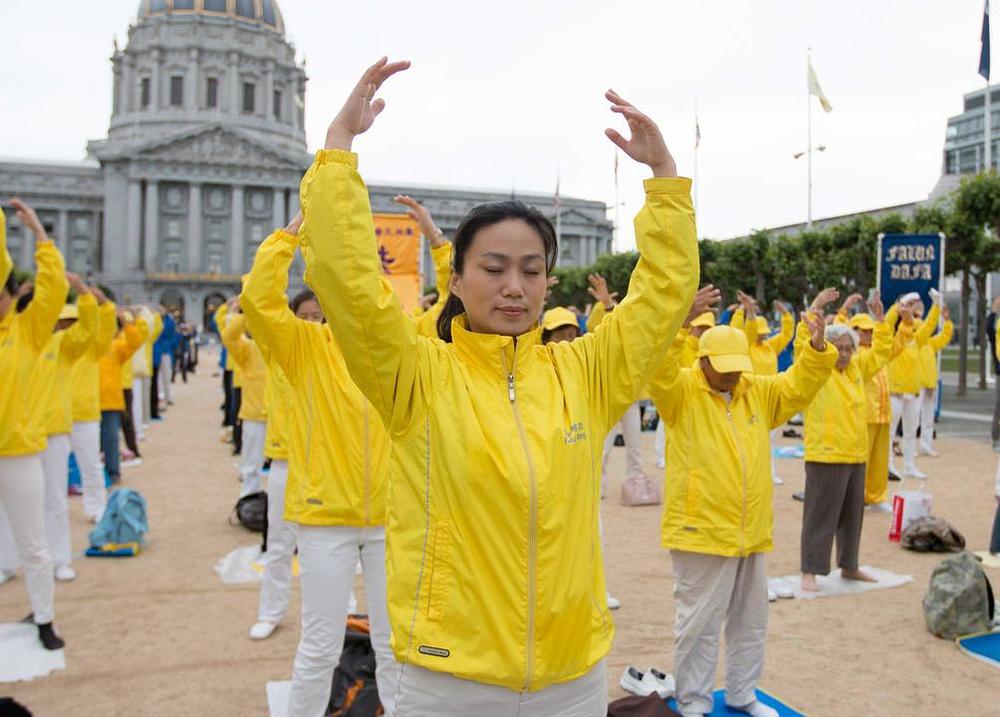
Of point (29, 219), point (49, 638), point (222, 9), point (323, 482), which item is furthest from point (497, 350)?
point (222, 9)

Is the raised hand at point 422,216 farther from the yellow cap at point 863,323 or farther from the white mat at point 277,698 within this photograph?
the yellow cap at point 863,323

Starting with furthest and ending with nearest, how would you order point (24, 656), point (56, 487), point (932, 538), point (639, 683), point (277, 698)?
1. point (932, 538)
2. point (56, 487)
3. point (24, 656)
4. point (639, 683)
5. point (277, 698)

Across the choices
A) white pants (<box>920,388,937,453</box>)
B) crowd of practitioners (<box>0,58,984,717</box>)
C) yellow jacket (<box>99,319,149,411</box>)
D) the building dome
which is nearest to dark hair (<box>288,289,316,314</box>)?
crowd of practitioners (<box>0,58,984,717</box>)

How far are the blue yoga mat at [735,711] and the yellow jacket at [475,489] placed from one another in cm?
252

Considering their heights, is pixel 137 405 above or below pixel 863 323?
below

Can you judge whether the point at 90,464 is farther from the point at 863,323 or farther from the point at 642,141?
the point at 863,323

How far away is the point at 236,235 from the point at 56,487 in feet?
259

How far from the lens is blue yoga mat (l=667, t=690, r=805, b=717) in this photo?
4209 millimetres

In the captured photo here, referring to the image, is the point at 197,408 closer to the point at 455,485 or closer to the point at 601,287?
the point at 601,287

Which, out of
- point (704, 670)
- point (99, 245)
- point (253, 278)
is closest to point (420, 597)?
point (253, 278)

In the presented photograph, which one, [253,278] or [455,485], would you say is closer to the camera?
[455,485]

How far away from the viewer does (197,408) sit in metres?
21.1

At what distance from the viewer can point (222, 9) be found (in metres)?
88.0

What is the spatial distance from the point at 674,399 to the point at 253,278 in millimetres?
2261
